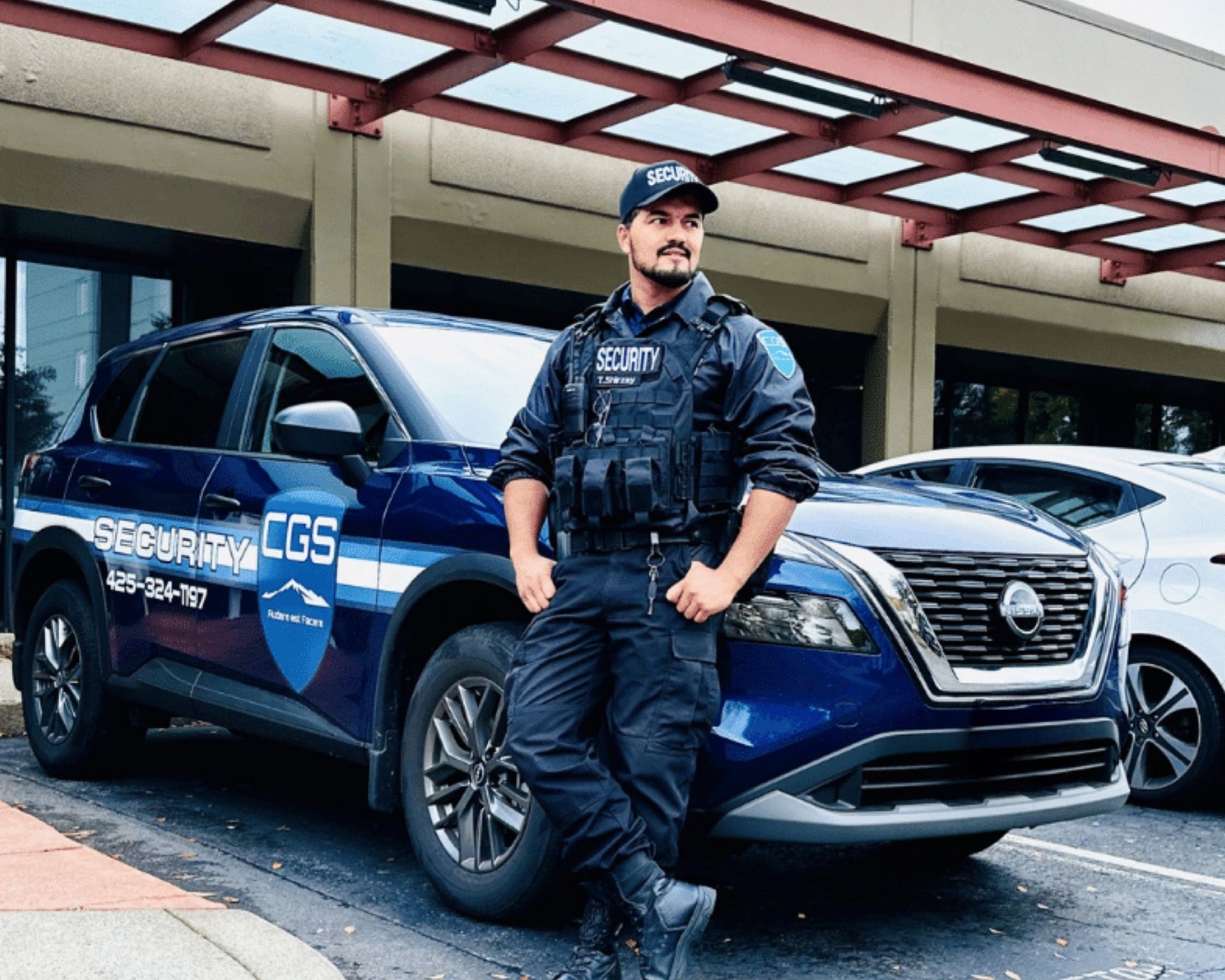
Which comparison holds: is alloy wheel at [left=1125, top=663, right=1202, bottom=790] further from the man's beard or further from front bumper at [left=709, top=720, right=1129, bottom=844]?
the man's beard

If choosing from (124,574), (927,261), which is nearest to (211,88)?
(124,574)

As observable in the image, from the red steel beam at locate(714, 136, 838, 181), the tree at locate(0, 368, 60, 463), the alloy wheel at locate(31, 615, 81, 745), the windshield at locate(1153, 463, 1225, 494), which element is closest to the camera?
the alloy wheel at locate(31, 615, 81, 745)

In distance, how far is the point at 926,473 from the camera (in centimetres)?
787

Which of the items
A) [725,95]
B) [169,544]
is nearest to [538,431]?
[169,544]

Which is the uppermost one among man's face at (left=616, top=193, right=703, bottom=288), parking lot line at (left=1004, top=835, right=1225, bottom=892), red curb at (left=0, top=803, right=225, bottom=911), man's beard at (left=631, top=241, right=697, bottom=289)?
man's face at (left=616, top=193, right=703, bottom=288)

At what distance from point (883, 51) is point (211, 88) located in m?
4.71

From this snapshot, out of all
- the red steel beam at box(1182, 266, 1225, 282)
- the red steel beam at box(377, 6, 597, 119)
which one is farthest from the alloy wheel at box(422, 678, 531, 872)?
the red steel beam at box(1182, 266, 1225, 282)

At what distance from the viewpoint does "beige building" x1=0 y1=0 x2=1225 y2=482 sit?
10.9 m

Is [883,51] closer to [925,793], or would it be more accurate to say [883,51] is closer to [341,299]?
[341,299]

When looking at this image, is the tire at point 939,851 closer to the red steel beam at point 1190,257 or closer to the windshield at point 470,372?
the windshield at point 470,372

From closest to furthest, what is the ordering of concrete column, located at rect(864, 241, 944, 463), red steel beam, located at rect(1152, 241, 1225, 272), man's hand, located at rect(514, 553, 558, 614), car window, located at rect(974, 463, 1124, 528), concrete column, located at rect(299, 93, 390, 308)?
man's hand, located at rect(514, 553, 558, 614), car window, located at rect(974, 463, 1124, 528), concrete column, located at rect(299, 93, 390, 308), concrete column, located at rect(864, 241, 944, 463), red steel beam, located at rect(1152, 241, 1225, 272)

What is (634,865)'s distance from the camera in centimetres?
361

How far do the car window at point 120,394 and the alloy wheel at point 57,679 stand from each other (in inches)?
31.9

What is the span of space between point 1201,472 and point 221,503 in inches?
164
